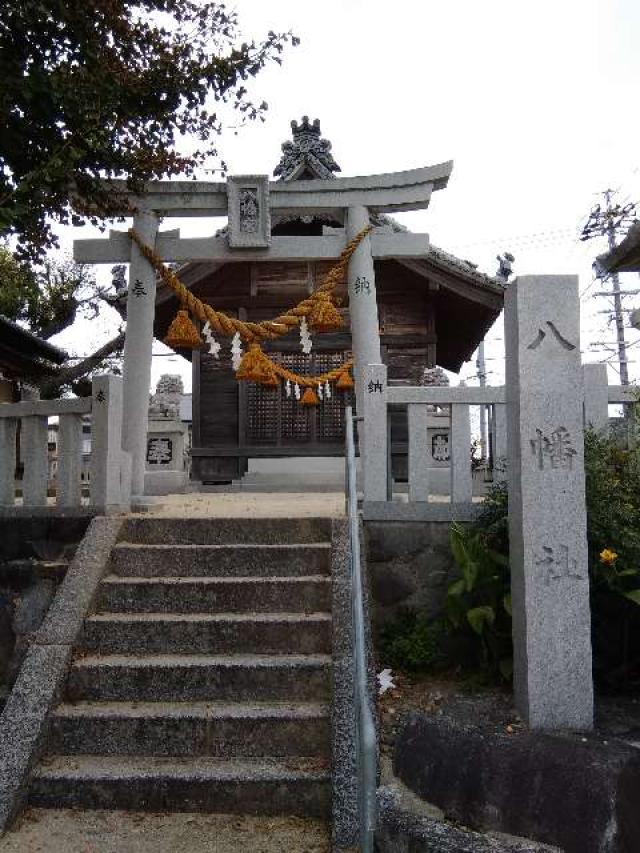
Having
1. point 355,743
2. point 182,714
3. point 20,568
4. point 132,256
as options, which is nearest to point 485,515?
point 355,743

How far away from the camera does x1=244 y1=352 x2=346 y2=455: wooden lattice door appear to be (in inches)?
522

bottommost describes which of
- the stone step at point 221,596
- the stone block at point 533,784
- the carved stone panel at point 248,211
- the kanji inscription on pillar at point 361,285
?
the stone block at point 533,784

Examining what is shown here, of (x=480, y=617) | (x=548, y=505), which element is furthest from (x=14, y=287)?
(x=548, y=505)

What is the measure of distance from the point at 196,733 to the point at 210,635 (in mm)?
748

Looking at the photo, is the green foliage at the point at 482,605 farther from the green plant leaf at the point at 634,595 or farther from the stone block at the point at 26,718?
the stone block at the point at 26,718

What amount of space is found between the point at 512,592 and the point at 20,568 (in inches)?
165

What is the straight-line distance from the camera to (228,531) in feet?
19.4

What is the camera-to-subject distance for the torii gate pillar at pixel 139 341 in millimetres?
8398

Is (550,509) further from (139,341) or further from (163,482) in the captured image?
(163,482)

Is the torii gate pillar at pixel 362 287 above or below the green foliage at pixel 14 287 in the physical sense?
below

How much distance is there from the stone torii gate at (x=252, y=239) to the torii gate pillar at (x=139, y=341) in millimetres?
12

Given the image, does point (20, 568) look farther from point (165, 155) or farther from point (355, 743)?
point (165, 155)

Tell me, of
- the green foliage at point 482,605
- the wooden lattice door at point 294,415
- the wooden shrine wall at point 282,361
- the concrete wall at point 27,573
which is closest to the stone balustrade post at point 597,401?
the green foliage at point 482,605

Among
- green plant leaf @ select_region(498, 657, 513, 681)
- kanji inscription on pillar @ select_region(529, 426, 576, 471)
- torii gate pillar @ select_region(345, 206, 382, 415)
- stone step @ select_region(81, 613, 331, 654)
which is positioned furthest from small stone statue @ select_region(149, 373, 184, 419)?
kanji inscription on pillar @ select_region(529, 426, 576, 471)
